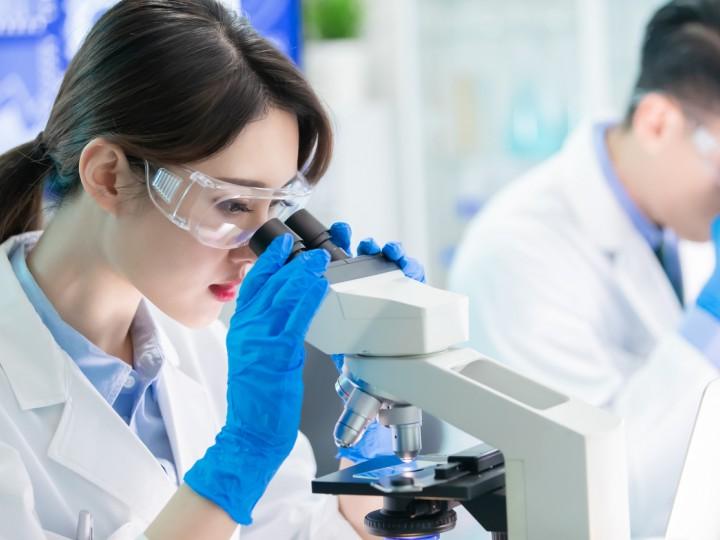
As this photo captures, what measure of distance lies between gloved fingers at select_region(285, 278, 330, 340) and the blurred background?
3.09 m

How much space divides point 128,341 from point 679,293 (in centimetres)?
158

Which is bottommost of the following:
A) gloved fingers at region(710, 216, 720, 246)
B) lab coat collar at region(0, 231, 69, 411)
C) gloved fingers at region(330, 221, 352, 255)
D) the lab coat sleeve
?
the lab coat sleeve

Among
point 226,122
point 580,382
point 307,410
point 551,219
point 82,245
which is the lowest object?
point 580,382

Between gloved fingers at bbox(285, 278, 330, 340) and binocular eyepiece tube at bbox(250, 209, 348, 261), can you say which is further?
binocular eyepiece tube at bbox(250, 209, 348, 261)

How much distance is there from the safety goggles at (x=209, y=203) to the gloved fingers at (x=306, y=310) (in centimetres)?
25

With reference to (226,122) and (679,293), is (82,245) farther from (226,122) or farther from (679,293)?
(679,293)

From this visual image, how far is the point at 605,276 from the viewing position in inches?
102

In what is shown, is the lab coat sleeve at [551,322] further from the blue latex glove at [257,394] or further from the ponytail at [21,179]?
the ponytail at [21,179]

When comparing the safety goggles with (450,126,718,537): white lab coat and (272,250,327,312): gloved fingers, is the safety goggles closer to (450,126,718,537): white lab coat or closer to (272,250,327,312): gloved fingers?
(272,250,327,312): gloved fingers

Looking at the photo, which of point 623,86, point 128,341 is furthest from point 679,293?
point 623,86

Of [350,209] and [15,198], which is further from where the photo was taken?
[350,209]

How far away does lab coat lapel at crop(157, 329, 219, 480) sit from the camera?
1.68m

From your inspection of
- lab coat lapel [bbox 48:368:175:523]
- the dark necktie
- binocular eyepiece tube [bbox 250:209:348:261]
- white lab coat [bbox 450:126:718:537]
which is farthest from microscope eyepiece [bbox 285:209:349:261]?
the dark necktie

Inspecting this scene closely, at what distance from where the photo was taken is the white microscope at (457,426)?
1056mm
